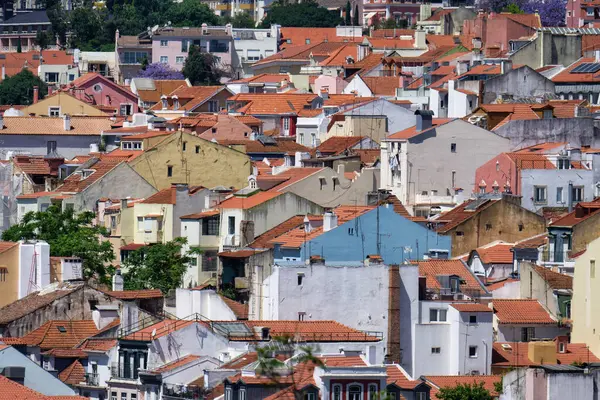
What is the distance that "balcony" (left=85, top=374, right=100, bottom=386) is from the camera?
68062mm

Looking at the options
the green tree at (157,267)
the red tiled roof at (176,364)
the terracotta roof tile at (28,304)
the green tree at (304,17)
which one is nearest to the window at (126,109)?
the green tree at (304,17)

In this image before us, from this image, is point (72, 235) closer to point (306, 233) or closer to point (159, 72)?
point (306, 233)

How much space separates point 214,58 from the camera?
561 ft

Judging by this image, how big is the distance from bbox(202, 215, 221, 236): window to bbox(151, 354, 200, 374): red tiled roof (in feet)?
86.2

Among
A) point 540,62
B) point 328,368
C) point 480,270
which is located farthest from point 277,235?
point 540,62

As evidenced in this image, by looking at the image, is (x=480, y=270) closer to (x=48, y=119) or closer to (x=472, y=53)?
(x=48, y=119)

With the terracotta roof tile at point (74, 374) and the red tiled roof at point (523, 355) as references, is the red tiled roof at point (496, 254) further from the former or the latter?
the terracotta roof tile at point (74, 374)

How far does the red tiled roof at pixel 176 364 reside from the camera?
65.6 meters

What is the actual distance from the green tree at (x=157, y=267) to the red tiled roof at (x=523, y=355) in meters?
12.9

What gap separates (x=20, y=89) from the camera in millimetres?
163625

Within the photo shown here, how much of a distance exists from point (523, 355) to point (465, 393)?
29.3 ft

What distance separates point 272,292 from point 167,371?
1035 centimetres

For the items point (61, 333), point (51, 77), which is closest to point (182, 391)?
point (61, 333)

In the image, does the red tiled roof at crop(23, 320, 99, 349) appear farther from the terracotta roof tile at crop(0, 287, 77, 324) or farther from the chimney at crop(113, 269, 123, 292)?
the chimney at crop(113, 269, 123, 292)
